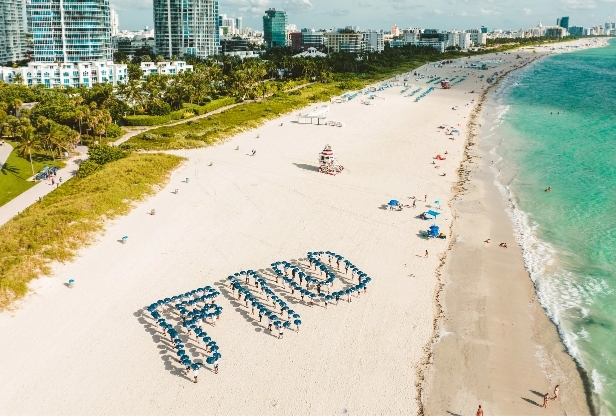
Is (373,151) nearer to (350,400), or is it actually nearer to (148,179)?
(148,179)

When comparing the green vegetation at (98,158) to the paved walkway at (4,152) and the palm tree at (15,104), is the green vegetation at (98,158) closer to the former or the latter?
the paved walkway at (4,152)

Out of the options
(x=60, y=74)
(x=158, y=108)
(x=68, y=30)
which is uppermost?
(x=68, y=30)

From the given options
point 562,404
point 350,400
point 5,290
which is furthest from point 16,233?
point 562,404

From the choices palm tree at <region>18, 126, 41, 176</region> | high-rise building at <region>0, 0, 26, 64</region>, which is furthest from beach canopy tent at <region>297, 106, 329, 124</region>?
high-rise building at <region>0, 0, 26, 64</region>

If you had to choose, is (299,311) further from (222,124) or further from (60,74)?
(60,74)

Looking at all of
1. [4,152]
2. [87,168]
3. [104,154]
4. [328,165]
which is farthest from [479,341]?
[4,152]
